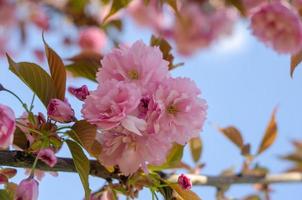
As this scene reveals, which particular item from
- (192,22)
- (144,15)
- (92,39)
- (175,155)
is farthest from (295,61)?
(144,15)

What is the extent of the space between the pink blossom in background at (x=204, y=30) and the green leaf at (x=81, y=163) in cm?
294

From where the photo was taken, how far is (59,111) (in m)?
0.91

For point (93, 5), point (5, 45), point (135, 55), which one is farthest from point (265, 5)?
point (5, 45)

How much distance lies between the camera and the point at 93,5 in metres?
3.22

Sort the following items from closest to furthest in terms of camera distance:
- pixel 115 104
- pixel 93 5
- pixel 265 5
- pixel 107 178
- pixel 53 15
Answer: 1. pixel 115 104
2. pixel 107 178
3. pixel 265 5
4. pixel 93 5
5. pixel 53 15

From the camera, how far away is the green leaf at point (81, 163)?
2.91 feet

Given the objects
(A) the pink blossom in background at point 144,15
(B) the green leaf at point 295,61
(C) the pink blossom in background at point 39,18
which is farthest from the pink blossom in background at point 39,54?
(B) the green leaf at point 295,61

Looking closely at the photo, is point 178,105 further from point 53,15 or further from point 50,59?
point 53,15

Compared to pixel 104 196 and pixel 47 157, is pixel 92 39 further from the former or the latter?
pixel 47 157

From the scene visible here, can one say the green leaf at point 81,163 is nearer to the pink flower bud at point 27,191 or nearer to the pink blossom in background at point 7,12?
the pink flower bud at point 27,191

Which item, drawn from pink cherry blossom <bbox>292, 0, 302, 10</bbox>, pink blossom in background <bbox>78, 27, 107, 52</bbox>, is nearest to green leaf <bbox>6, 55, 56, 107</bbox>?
pink cherry blossom <bbox>292, 0, 302, 10</bbox>

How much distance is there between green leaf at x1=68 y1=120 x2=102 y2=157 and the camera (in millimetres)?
894

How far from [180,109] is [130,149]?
11 centimetres

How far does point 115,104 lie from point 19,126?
0.18 m
